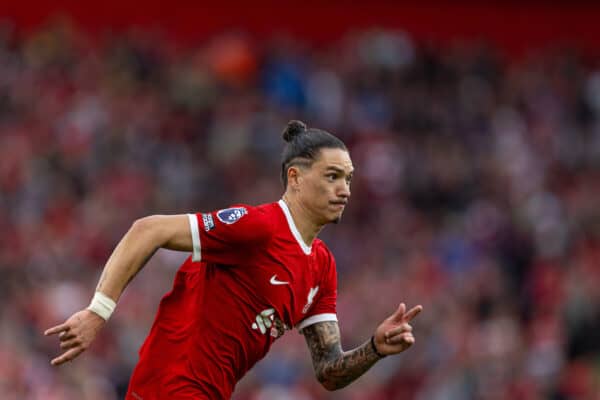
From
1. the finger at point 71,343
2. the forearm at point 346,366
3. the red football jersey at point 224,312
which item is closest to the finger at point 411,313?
the forearm at point 346,366

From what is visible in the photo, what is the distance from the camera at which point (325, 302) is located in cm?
610

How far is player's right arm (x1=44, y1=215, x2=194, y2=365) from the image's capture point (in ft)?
16.2

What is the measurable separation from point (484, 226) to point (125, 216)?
15.6ft

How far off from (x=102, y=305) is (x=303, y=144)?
1.35 m

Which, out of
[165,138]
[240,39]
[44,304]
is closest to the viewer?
[44,304]

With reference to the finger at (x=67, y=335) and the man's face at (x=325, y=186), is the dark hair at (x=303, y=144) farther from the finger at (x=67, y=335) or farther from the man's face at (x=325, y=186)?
the finger at (x=67, y=335)

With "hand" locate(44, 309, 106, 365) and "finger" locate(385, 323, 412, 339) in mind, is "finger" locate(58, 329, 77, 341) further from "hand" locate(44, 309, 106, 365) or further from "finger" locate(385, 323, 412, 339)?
"finger" locate(385, 323, 412, 339)

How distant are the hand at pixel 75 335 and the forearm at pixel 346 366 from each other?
1.43m

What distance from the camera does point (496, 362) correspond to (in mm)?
11812

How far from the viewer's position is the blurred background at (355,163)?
11695 mm

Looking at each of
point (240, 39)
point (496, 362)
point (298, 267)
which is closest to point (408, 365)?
point (496, 362)

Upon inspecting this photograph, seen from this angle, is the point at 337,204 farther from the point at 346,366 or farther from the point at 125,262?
the point at 125,262

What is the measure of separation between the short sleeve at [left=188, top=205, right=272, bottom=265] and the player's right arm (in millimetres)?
47

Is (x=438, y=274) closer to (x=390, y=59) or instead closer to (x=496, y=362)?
(x=496, y=362)
